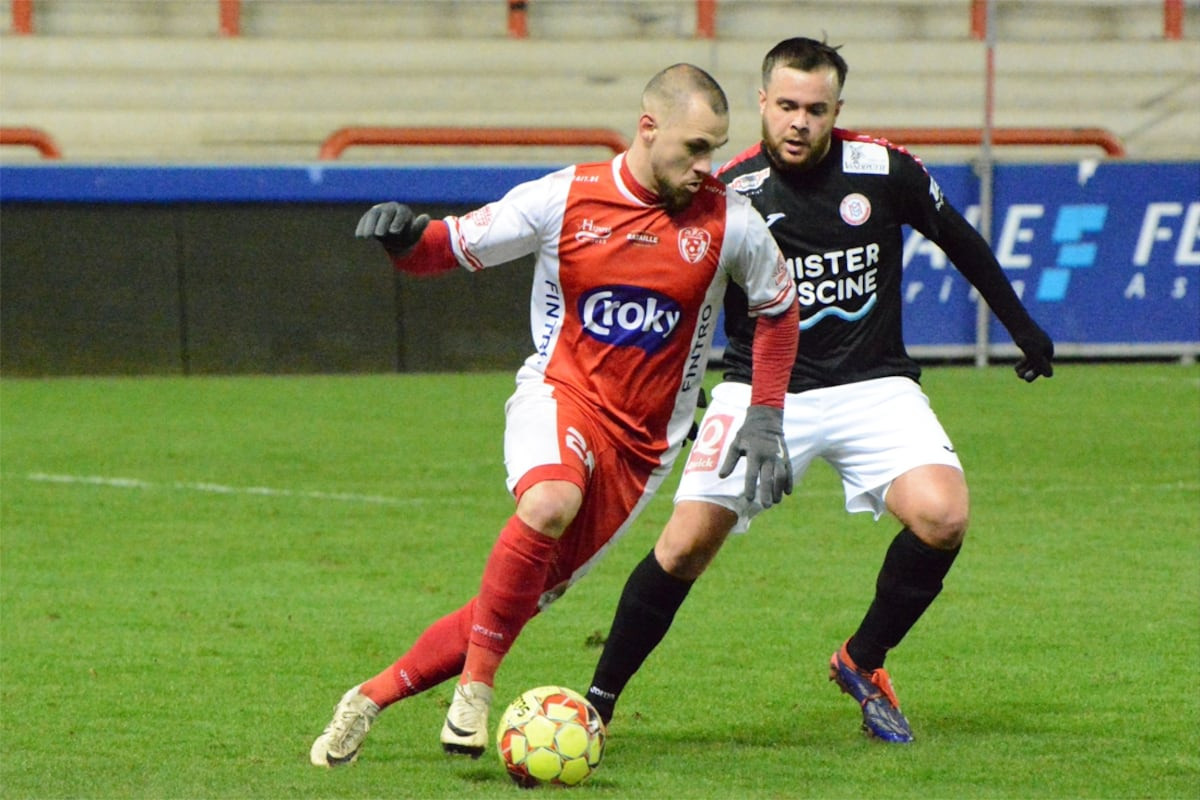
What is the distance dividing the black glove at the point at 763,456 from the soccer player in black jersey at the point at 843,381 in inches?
7.8

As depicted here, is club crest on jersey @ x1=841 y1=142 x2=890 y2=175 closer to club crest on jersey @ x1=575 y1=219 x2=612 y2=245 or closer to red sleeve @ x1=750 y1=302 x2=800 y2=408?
red sleeve @ x1=750 y1=302 x2=800 y2=408

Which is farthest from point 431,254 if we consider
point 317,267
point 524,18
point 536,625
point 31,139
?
point 524,18

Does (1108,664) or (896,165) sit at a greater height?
(896,165)

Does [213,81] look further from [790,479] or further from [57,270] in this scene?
[790,479]

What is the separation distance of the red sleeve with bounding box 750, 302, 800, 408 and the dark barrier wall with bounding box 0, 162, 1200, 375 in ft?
37.4

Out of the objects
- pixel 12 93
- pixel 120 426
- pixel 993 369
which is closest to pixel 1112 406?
pixel 993 369

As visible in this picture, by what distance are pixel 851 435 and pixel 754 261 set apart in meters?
0.73

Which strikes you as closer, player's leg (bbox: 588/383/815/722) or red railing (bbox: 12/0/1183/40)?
player's leg (bbox: 588/383/815/722)

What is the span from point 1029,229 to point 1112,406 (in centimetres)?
337

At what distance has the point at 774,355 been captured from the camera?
4.84 m

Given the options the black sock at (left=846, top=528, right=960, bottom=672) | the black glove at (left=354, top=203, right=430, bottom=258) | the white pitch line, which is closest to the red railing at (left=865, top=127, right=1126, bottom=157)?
the white pitch line

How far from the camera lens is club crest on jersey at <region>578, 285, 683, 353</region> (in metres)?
4.72

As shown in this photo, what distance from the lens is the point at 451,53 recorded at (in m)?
21.9

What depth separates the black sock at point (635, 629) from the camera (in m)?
5.08
